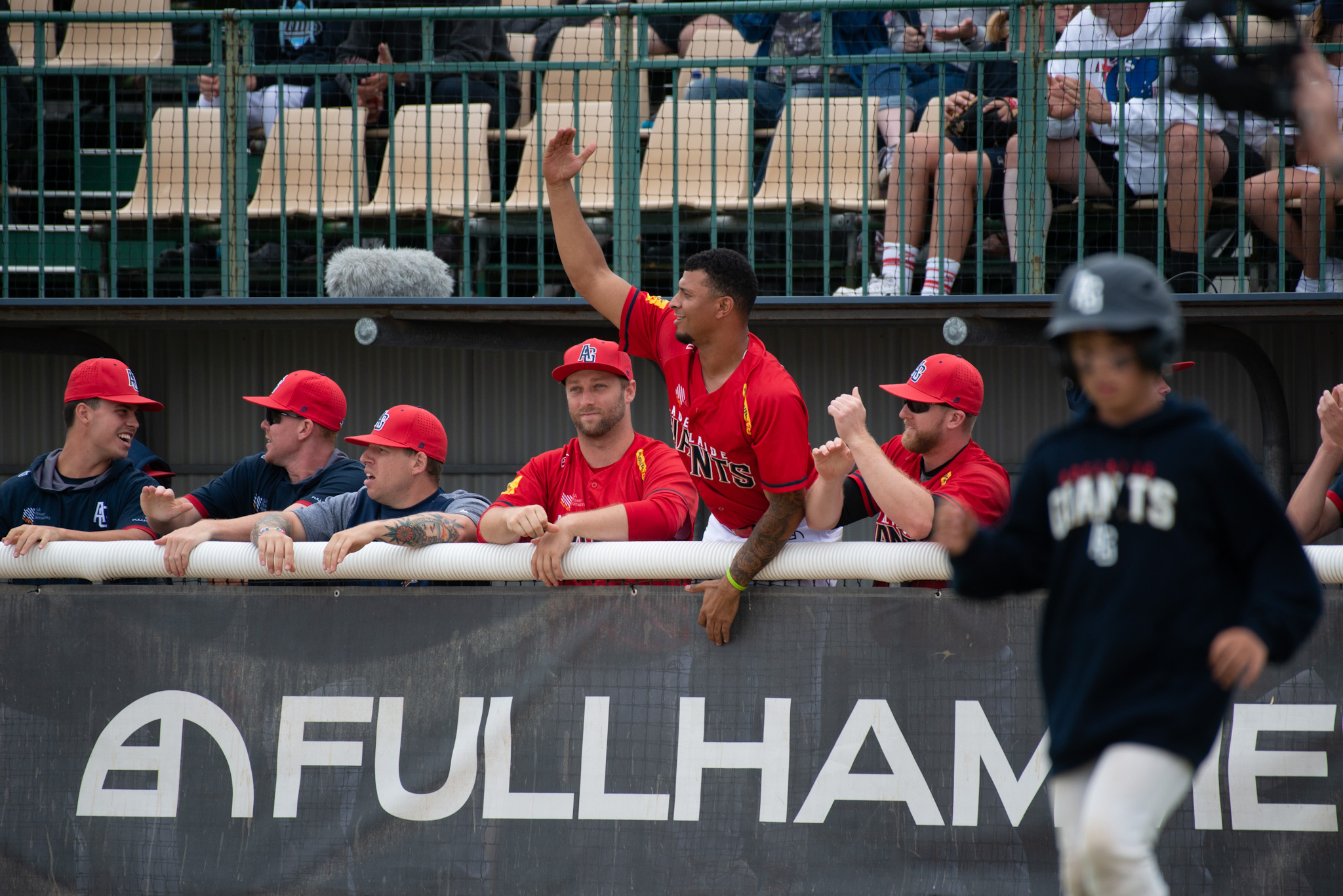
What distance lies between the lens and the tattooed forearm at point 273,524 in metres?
3.97

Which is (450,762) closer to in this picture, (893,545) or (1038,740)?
(893,545)

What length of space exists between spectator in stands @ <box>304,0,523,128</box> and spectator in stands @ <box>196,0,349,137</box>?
0.42 ft

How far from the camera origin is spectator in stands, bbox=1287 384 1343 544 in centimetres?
397

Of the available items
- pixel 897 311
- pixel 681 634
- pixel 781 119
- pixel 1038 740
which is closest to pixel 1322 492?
pixel 1038 740

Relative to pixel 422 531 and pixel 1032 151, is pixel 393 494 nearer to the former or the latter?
pixel 422 531

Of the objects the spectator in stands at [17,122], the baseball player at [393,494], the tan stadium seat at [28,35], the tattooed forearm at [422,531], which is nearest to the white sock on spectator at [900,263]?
the baseball player at [393,494]

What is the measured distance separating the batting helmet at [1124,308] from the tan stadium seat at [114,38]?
24.7 feet

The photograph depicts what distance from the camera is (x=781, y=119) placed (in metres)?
7.13

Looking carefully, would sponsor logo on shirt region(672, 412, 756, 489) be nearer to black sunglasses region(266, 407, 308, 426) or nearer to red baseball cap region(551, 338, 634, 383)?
red baseball cap region(551, 338, 634, 383)

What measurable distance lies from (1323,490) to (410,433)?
3310 mm

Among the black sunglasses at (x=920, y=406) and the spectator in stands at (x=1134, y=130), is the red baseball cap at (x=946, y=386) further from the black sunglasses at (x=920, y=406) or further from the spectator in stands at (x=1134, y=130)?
the spectator in stands at (x=1134, y=130)

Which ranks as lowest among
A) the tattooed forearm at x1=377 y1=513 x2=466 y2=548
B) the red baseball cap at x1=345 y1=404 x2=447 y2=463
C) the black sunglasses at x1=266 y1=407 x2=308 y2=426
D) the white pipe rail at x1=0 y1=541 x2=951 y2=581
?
the white pipe rail at x1=0 y1=541 x2=951 y2=581

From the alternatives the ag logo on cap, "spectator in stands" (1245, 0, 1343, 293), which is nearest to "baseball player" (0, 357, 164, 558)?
the ag logo on cap

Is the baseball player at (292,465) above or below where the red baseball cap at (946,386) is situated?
below
